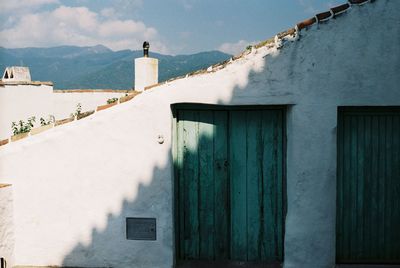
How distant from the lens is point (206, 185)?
5.18 metres

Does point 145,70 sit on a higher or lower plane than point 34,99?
higher

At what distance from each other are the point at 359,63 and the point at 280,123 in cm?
119

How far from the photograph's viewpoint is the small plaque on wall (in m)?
4.91

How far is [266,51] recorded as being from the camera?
468 cm

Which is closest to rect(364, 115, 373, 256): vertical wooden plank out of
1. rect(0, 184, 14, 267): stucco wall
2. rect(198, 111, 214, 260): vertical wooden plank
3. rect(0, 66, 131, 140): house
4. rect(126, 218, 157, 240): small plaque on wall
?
rect(198, 111, 214, 260): vertical wooden plank

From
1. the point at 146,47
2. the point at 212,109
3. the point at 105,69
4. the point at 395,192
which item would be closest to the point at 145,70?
the point at 146,47

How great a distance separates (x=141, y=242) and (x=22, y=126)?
812 cm

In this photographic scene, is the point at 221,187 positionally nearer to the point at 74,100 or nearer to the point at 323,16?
the point at 323,16

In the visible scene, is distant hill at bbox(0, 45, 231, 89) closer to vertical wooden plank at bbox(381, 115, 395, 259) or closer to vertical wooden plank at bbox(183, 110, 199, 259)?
vertical wooden plank at bbox(183, 110, 199, 259)

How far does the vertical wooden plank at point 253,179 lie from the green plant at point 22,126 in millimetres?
8138

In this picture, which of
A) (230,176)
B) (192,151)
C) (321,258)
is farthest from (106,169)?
(321,258)

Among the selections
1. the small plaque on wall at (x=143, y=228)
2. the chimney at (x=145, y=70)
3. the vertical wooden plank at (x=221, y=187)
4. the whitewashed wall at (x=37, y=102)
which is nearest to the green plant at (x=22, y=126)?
the whitewashed wall at (x=37, y=102)

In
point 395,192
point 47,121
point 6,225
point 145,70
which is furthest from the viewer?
point 47,121

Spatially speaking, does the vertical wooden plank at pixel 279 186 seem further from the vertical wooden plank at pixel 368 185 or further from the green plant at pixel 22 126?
the green plant at pixel 22 126
